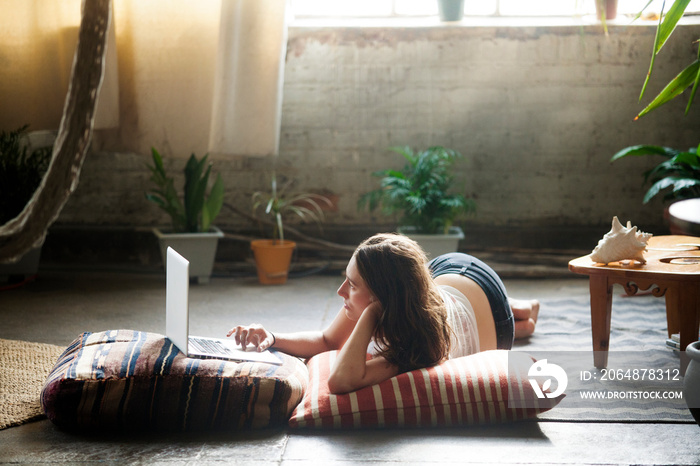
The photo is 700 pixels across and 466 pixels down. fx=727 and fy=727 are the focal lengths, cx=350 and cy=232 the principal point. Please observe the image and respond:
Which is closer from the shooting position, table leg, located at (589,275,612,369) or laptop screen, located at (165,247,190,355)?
laptop screen, located at (165,247,190,355)

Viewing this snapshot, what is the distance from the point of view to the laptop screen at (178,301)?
72.9 inches

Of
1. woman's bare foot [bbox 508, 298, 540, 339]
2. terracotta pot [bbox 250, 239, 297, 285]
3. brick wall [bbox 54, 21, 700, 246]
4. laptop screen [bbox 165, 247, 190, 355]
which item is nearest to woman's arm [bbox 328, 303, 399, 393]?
laptop screen [bbox 165, 247, 190, 355]

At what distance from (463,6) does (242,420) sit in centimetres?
351

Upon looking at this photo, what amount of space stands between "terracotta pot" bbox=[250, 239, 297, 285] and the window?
162 centimetres

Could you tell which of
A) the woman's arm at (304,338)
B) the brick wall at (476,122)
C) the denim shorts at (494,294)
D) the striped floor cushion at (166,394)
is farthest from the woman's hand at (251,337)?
the brick wall at (476,122)

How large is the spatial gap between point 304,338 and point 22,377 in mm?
946

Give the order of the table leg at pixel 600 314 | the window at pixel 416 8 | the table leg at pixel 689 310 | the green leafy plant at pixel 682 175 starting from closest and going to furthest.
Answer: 1. the table leg at pixel 689 310
2. the table leg at pixel 600 314
3. the green leafy plant at pixel 682 175
4. the window at pixel 416 8

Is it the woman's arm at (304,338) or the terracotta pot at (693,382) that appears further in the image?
the woman's arm at (304,338)

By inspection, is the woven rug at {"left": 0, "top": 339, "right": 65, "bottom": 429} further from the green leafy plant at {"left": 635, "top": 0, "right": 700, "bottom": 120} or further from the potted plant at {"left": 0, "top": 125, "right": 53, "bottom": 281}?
the green leafy plant at {"left": 635, "top": 0, "right": 700, "bottom": 120}

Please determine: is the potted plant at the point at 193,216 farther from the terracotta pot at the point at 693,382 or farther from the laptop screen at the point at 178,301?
the terracotta pot at the point at 693,382

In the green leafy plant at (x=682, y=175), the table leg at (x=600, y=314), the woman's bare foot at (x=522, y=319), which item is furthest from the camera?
the green leafy plant at (x=682, y=175)

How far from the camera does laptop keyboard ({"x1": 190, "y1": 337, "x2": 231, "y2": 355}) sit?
2021 millimetres

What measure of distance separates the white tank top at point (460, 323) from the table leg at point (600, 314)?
0.47 meters

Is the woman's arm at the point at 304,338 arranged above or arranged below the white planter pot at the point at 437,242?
below
